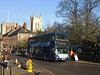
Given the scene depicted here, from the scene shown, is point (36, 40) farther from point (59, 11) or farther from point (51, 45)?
point (59, 11)

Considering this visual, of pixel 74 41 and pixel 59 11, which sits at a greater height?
pixel 59 11

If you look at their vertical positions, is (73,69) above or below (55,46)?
below

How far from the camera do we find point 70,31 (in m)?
29.5

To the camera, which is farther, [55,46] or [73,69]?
[55,46]

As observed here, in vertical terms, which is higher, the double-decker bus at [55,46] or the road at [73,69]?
the double-decker bus at [55,46]

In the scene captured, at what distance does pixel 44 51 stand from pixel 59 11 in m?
11.4

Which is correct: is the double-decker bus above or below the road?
above

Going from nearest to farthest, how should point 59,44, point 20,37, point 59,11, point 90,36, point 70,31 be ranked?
point 59,44, point 90,36, point 70,31, point 59,11, point 20,37

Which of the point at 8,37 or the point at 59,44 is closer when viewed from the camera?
the point at 59,44

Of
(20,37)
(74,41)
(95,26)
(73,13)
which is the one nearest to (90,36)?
(95,26)

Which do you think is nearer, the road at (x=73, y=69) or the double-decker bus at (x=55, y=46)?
the road at (x=73, y=69)

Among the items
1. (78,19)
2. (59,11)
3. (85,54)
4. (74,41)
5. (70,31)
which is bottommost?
(85,54)

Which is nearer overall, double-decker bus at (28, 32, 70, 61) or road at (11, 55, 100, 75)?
road at (11, 55, 100, 75)

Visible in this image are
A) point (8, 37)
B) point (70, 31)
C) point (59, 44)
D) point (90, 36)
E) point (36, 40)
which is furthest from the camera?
point (8, 37)
